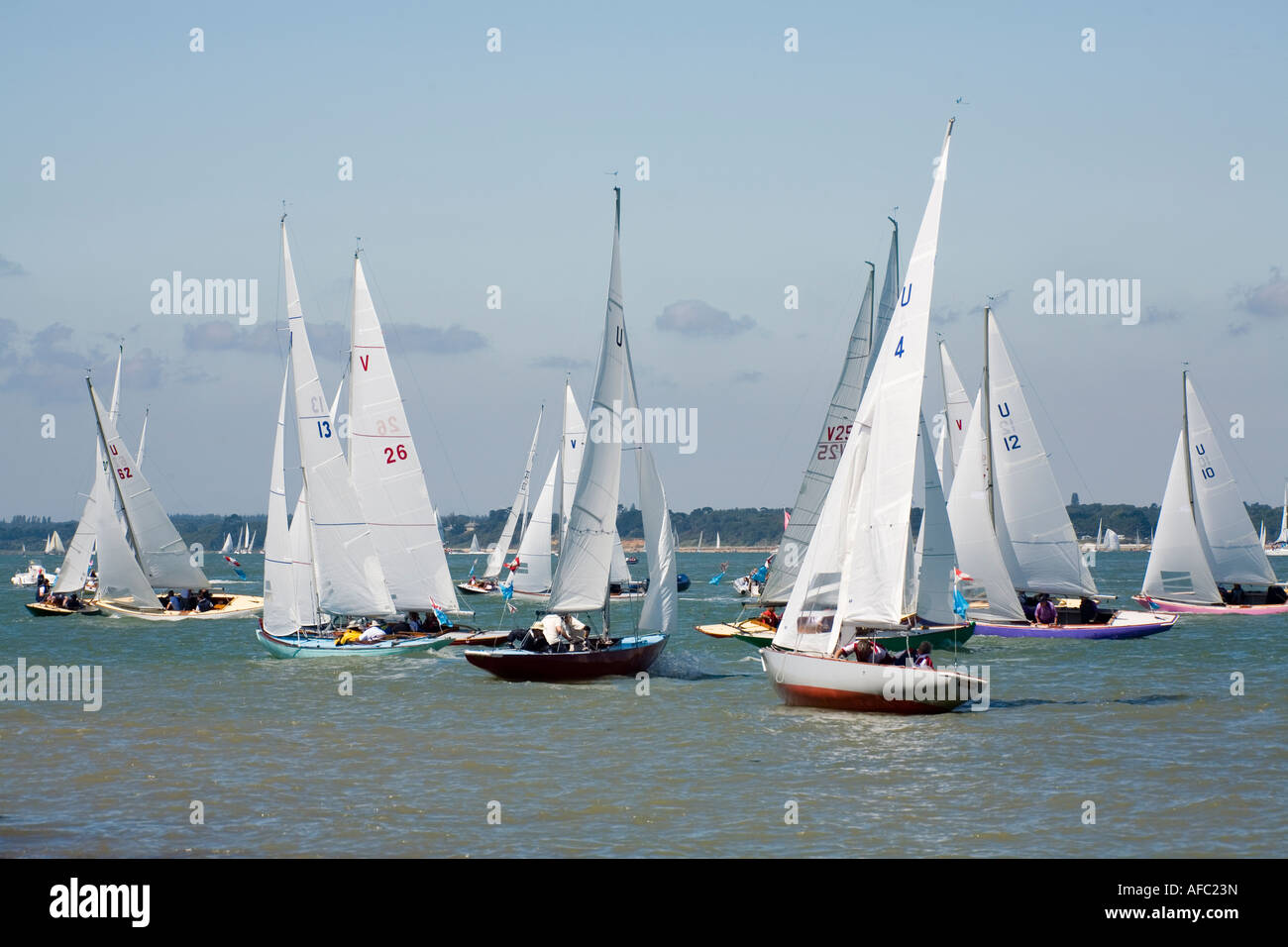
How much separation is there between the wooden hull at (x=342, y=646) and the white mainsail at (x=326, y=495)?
107 centimetres

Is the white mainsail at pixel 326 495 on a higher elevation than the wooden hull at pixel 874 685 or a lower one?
higher

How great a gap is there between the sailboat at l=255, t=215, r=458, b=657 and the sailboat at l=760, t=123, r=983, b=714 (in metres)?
14.4

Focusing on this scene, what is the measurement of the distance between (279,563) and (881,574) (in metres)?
19.1

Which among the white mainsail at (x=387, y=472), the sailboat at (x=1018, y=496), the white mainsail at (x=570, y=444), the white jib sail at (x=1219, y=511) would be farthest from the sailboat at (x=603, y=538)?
the white jib sail at (x=1219, y=511)

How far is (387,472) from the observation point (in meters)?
40.8

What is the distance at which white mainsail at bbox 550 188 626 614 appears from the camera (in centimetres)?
3359

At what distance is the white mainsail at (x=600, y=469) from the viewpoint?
33594 mm

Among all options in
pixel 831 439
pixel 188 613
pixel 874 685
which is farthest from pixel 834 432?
pixel 188 613

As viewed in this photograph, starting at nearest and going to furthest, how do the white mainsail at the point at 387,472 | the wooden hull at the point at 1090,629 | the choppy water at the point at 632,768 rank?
the choppy water at the point at 632,768 < the white mainsail at the point at 387,472 < the wooden hull at the point at 1090,629

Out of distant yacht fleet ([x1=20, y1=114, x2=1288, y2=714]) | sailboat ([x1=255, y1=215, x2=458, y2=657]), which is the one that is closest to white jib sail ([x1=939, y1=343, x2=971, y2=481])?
distant yacht fleet ([x1=20, y1=114, x2=1288, y2=714])

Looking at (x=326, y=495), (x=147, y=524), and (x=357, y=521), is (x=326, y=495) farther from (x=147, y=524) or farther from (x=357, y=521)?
(x=147, y=524)

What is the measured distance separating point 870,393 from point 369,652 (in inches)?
682

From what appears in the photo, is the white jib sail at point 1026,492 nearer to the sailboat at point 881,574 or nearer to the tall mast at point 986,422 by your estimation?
the tall mast at point 986,422
